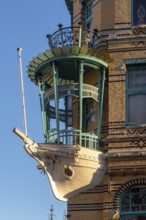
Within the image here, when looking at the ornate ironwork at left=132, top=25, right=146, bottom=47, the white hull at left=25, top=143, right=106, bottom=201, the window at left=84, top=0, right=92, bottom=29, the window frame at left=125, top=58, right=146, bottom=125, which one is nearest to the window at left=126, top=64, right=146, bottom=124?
the window frame at left=125, top=58, right=146, bottom=125

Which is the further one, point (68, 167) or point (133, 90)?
point (133, 90)

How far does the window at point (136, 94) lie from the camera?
21.6 metres

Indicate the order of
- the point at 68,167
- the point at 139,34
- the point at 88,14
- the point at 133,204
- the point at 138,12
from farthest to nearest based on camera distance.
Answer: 1. the point at 88,14
2. the point at 138,12
3. the point at 139,34
4. the point at 68,167
5. the point at 133,204

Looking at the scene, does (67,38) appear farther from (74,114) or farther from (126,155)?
(126,155)

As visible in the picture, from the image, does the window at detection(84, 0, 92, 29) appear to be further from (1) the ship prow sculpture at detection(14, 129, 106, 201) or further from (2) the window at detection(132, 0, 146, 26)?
(1) the ship prow sculpture at detection(14, 129, 106, 201)

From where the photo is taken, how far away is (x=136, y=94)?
21.7 meters

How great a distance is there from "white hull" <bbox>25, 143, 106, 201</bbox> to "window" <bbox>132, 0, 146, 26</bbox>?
15.0ft

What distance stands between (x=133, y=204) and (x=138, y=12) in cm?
628

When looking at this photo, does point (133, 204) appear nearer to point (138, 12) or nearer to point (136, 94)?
point (136, 94)

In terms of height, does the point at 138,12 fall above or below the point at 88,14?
below

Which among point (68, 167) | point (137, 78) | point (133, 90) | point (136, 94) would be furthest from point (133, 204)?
point (137, 78)

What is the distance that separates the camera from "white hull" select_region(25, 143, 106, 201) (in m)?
20.9

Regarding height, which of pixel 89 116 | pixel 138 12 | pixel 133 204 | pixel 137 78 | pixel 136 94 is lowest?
pixel 133 204

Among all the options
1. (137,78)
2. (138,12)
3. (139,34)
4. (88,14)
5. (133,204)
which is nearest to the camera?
(133,204)
